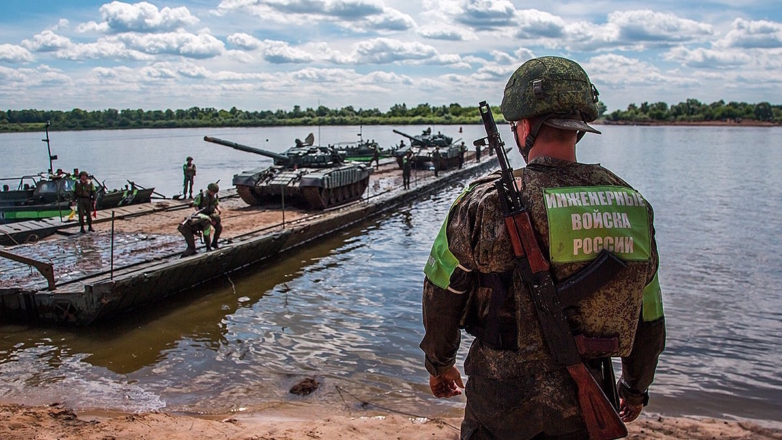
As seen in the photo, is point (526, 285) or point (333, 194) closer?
point (526, 285)

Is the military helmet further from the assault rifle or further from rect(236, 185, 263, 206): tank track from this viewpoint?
rect(236, 185, 263, 206): tank track

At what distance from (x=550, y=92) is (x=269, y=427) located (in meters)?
4.94

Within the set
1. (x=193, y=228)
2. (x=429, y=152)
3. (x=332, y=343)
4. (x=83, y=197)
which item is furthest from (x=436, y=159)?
(x=332, y=343)

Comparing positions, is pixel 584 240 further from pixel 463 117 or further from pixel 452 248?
pixel 463 117

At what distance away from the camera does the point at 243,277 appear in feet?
47.4

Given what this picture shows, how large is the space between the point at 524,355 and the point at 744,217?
2538 cm

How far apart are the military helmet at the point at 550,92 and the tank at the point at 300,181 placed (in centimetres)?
1734

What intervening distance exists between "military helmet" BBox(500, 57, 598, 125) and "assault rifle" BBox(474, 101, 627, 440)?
14.0 inches

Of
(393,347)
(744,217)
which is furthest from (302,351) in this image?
(744,217)

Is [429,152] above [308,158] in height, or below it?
below

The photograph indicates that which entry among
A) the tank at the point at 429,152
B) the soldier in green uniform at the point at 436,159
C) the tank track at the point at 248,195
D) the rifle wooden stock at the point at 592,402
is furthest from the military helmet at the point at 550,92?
the soldier in green uniform at the point at 436,159

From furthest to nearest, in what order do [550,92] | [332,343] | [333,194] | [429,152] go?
[429,152], [333,194], [332,343], [550,92]

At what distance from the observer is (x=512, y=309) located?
2576 millimetres

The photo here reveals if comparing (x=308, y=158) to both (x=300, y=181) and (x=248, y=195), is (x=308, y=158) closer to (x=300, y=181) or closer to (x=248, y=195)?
(x=248, y=195)
